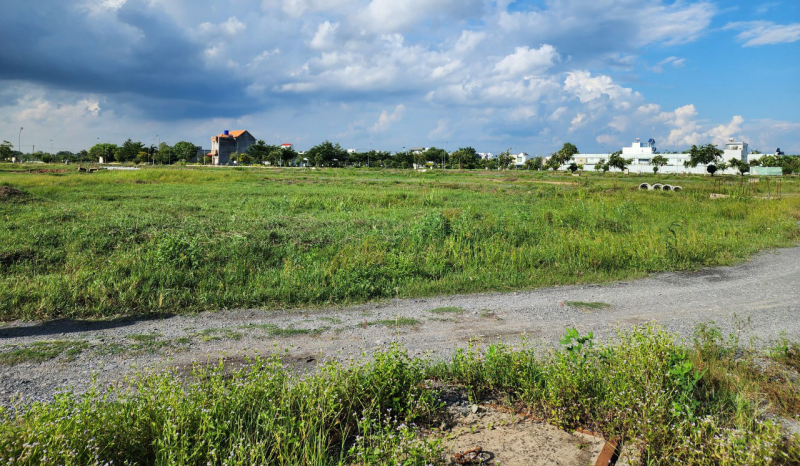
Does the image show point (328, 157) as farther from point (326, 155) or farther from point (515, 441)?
point (515, 441)

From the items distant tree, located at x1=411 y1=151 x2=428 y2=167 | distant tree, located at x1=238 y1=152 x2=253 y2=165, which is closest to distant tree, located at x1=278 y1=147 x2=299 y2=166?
distant tree, located at x1=238 y1=152 x2=253 y2=165

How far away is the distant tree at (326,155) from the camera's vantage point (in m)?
104

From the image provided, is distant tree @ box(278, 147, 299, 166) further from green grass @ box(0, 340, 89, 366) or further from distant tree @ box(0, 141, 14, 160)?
green grass @ box(0, 340, 89, 366)

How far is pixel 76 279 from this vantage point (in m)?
7.70

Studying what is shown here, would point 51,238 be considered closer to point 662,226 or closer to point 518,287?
point 518,287

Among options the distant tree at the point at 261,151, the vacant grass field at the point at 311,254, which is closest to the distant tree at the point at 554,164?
the distant tree at the point at 261,151

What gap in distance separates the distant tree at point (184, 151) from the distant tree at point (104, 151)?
43.7ft

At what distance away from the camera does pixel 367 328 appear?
6.35 metres

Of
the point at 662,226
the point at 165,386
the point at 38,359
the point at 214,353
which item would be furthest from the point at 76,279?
the point at 662,226

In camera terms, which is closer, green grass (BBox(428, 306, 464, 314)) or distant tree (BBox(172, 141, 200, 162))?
green grass (BBox(428, 306, 464, 314))

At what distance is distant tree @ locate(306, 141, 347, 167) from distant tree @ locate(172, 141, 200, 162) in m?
28.2

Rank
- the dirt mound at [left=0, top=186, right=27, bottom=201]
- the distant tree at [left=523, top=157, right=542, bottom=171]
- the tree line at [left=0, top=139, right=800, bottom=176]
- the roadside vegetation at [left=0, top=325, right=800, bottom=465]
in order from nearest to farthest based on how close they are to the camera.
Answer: the roadside vegetation at [left=0, top=325, right=800, bottom=465] → the dirt mound at [left=0, top=186, right=27, bottom=201] → the tree line at [left=0, top=139, right=800, bottom=176] → the distant tree at [left=523, top=157, right=542, bottom=171]

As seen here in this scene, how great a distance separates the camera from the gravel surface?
505 centimetres

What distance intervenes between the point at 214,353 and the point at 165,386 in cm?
190
